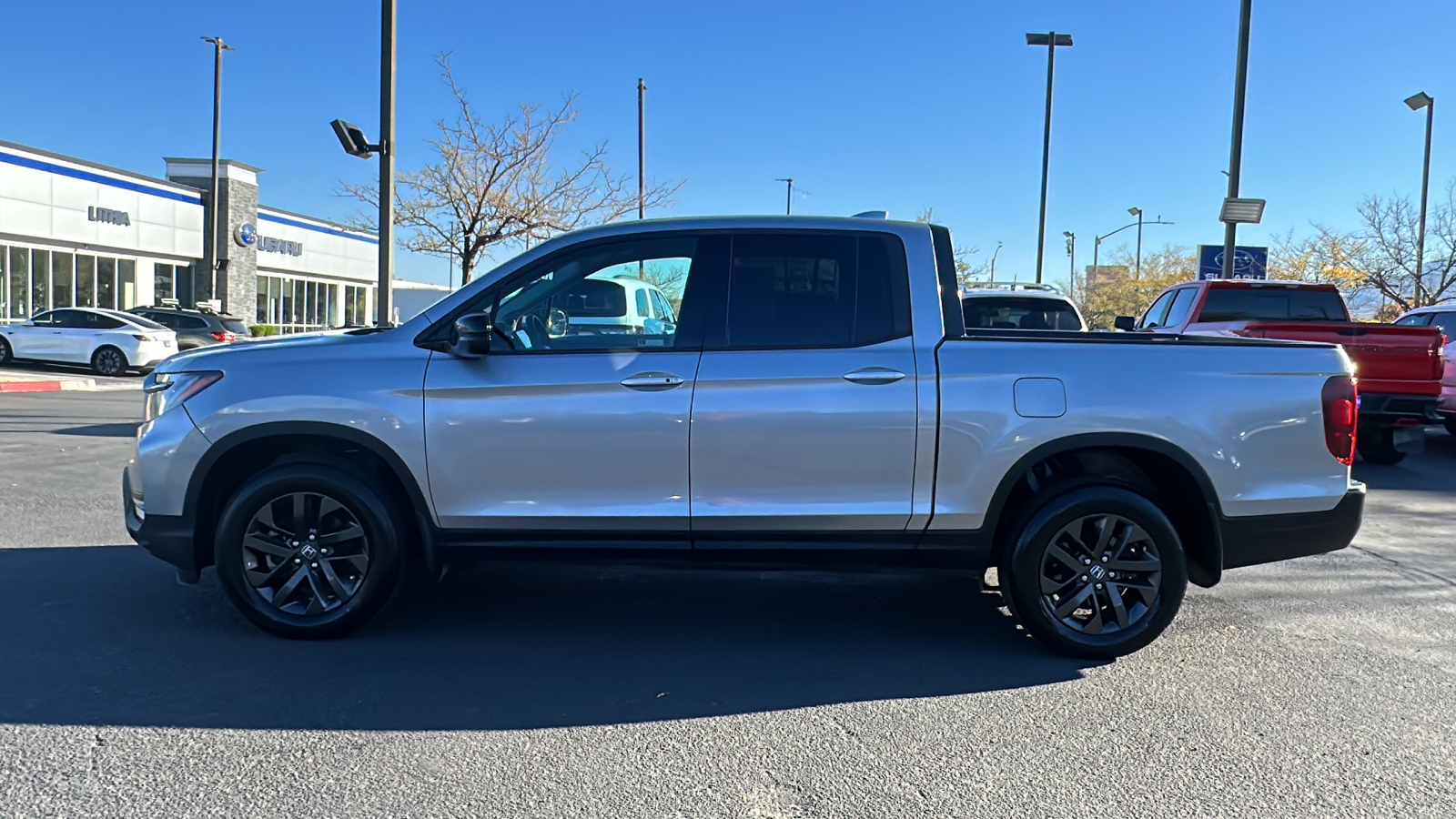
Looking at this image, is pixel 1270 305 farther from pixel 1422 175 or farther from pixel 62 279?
pixel 62 279

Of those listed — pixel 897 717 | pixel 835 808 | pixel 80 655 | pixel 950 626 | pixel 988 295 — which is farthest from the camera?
pixel 988 295

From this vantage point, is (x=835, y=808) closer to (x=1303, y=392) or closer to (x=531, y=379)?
(x=531, y=379)

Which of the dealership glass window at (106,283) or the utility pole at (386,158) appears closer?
the utility pole at (386,158)

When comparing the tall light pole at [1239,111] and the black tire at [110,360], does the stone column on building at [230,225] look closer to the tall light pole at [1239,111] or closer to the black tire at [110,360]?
the black tire at [110,360]

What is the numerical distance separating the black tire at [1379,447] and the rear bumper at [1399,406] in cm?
111

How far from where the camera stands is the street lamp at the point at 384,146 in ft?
42.3

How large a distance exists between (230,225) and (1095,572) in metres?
33.9

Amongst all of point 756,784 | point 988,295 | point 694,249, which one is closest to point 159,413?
point 694,249

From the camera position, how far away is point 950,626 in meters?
5.11

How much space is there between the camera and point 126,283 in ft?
98.5

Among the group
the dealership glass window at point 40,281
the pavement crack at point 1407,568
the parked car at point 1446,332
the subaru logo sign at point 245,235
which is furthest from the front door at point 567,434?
the subaru logo sign at point 245,235

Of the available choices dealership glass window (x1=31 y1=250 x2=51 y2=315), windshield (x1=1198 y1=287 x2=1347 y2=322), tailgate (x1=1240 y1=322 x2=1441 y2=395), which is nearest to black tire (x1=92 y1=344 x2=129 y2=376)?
dealership glass window (x1=31 y1=250 x2=51 y2=315)

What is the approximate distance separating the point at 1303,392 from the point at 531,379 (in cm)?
325

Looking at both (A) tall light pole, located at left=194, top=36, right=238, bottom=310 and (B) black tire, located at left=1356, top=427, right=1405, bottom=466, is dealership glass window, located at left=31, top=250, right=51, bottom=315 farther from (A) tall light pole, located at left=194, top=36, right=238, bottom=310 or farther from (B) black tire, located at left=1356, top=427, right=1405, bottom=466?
(B) black tire, located at left=1356, top=427, right=1405, bottom=466
